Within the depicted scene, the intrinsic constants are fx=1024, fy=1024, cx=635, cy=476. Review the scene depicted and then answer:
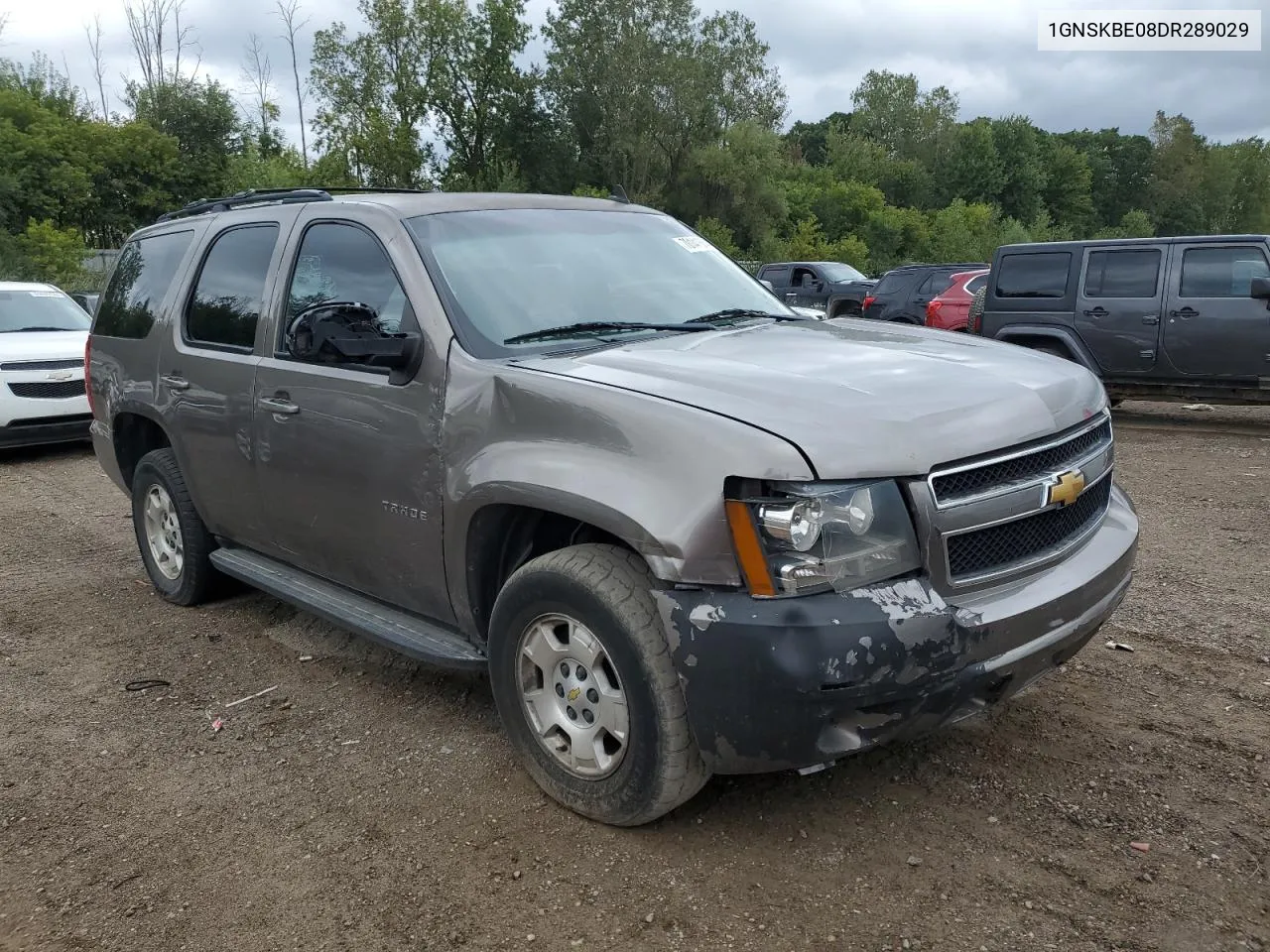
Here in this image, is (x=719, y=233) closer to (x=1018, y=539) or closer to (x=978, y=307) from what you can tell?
(x=978, y=307)

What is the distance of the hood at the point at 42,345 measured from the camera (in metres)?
9.62

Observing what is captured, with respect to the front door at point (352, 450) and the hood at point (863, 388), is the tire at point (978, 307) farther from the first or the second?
the front door at point (352, 450)

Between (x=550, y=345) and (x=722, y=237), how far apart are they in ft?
139

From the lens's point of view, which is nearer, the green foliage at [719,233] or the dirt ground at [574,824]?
the dirt ground at [574,824]

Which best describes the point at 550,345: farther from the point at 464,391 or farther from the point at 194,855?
the point at 194,855

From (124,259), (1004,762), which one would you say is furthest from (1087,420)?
(124,259)

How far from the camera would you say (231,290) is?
4.42 meters

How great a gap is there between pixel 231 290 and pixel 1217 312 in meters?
9.00

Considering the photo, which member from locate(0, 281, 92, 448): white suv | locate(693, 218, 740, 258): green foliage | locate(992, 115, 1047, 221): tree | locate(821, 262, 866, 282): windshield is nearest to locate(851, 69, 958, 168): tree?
locate(992, 115, 1047, 221): tree

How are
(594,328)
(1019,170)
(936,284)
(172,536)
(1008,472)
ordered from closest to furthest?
1. (1008,472)
2. (594,328)
3. (172,536)
4. (936,284)
5. (1019,170)

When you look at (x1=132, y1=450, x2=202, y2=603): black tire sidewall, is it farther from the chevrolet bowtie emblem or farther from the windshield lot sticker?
the chevrolet bowtie emblem

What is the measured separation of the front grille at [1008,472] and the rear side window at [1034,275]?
8315 millimetres

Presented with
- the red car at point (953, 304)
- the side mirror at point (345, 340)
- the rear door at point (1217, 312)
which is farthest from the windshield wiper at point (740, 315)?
the red car at point (953, 304)

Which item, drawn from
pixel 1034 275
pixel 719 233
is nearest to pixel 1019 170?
pixel 719 233
